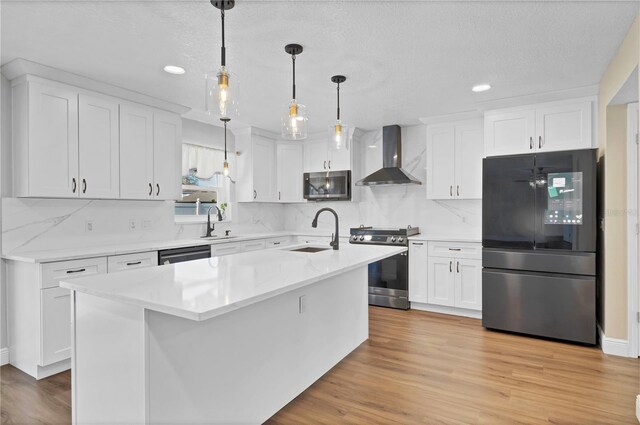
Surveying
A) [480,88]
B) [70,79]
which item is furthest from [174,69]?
[480,88]

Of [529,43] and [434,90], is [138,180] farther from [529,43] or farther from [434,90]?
[529,43]

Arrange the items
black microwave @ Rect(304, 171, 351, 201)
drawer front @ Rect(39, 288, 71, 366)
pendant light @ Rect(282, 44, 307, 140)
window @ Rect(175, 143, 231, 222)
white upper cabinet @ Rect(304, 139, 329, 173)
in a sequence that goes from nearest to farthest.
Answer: pendant light @ Rect(282, 44, 307, 140)
drawer front @ Rect(39, 288, 71, 366)
window @ Rect(175, 143, 231, 222)
black microwave @ Rect(304, 171, 351, 201)
white upper cabinet @ Rect(304, 139, 329, 173)

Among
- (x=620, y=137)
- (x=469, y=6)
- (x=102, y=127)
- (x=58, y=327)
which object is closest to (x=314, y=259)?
(x=469, y=6)

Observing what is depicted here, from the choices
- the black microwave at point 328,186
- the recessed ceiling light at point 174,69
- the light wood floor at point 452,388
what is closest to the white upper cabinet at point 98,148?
the recessed ceiling light at point 174,69

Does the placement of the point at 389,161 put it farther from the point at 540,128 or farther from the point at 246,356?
the point at 246,356

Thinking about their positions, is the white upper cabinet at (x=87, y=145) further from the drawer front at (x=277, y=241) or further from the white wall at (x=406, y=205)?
the white wall at (x=406, y=205)

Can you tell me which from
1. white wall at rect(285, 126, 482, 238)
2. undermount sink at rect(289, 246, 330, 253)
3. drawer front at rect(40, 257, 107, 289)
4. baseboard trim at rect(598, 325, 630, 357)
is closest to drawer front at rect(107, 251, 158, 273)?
drawer front at rect(40, 257, 107, 289)

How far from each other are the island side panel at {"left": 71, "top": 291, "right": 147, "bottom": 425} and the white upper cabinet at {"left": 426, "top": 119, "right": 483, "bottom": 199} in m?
4.02

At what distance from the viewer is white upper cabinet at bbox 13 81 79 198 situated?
116 inches

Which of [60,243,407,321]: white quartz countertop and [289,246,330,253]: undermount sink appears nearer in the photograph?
[60,243,407,321]: white quartz countertop

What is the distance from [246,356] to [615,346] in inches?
127

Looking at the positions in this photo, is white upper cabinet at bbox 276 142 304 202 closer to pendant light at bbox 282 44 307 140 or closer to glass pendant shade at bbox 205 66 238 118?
pendant light at bbox 282 44 307 140

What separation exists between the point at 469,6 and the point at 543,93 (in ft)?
6.62

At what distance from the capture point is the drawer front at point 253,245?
186 inches
